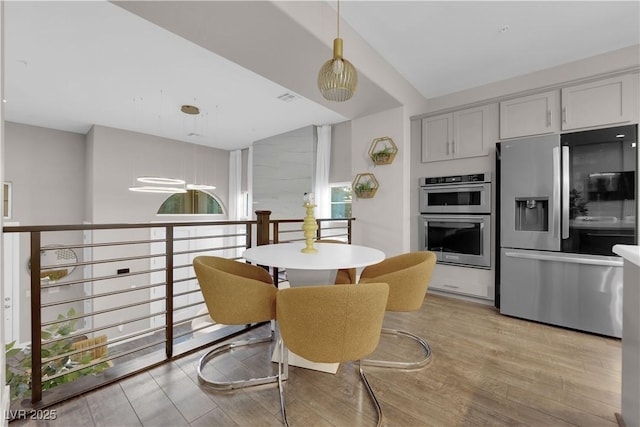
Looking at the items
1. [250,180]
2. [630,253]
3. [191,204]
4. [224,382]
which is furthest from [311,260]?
[191,204]

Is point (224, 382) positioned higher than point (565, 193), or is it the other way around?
point (565, 193)

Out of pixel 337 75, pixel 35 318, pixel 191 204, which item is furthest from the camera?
pixel 191 204

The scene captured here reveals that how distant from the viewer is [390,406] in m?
1.51

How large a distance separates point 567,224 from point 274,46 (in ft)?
9.59

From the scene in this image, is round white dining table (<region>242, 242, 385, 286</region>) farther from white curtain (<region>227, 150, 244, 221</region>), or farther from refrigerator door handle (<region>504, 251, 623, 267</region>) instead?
white curtain (<region>227, 150, 244, 221</region>)

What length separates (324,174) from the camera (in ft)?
16.1

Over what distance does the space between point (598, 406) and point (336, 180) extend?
12.7 ft

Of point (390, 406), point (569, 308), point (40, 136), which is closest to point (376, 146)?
point (569, 308)

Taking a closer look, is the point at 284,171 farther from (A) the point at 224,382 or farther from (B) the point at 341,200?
(A) the point at 224,382

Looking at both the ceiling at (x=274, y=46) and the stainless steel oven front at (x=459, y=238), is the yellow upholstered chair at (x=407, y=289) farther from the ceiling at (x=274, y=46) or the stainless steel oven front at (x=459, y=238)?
the ceiling at (x=274, y=46)

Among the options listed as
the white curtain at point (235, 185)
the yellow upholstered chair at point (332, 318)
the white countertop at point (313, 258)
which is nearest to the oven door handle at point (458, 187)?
the white countertop at point (313, 258)

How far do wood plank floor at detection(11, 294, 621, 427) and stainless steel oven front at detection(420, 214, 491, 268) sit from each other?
3.47ft

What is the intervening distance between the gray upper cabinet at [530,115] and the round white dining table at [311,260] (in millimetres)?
2179

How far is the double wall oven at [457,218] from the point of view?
10.0 feet
